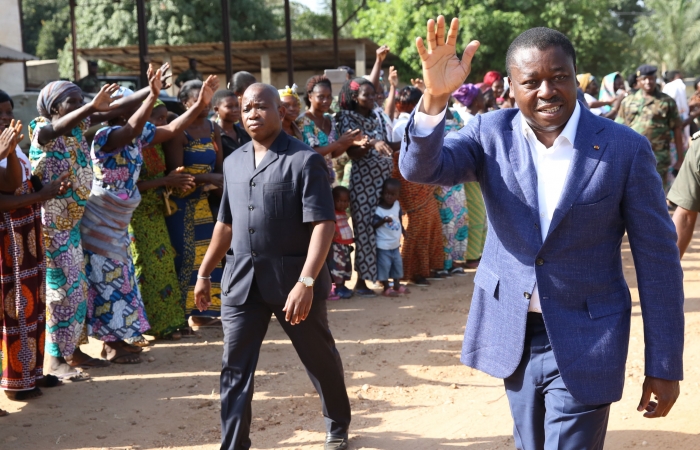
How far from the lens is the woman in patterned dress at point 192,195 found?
21.4 ft

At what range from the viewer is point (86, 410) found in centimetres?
504

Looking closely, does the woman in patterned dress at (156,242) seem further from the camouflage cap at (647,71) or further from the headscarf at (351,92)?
the camouflage cap at (647,71)

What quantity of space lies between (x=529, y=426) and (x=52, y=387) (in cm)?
382

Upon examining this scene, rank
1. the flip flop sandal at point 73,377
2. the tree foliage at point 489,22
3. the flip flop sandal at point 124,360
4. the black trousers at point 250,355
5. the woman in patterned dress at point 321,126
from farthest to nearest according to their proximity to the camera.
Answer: the tree foliage at point 489,22, the woman in patterned dress at point 321,126, the flip flop sandal at point 124,360, the flip flop sandal at point 73,377, the black trousers at point 250,355

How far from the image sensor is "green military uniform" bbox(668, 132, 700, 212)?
4.25 meters

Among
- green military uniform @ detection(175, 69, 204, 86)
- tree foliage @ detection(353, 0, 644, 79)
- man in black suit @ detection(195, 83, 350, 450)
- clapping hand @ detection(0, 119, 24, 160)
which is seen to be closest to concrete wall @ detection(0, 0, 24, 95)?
green military uniform @ detection(175, 69, 204, 86)

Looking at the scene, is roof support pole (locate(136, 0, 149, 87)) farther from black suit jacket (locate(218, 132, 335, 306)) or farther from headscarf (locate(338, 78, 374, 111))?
black suit jacket (locate(218, 132, 335, 306))

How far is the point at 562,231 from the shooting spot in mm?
2533

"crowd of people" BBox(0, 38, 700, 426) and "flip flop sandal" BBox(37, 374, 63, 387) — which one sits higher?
"crowd of people" BBox(0, 38, 700, 426)

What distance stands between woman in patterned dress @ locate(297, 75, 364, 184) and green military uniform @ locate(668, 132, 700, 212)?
3.58m

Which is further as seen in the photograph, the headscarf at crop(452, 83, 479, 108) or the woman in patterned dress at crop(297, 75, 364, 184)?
the headscarf at crop(452, 83, 479, 108)

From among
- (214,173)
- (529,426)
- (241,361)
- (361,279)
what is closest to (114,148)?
(214,173)

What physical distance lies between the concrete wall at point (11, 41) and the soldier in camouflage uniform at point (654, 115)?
16.3 m

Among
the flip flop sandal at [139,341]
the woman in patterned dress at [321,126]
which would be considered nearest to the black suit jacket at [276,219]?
the flip flop sandal at [139,341]
